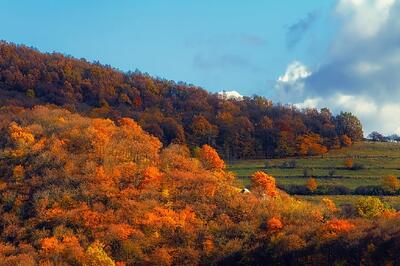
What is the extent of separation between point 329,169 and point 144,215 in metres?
90.0

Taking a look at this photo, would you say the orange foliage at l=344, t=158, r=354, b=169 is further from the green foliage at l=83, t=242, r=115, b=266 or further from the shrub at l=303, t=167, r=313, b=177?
the green foliage at l=83, t=242, r=115, b=266

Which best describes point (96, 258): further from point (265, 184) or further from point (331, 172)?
point (331, 172)

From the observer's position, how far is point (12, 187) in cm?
11069

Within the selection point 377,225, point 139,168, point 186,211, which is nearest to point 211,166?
point 139,168

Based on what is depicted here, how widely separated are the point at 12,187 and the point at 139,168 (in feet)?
80.3

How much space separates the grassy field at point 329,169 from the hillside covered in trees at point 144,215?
38.5m

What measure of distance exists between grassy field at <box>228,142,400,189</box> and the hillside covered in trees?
38463 mm

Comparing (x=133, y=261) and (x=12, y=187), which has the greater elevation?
(x=12, y=187)

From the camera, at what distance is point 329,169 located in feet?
588

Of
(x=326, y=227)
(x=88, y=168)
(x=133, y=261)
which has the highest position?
(x=88, y=168)

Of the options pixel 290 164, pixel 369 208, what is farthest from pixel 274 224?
pixel 290 164

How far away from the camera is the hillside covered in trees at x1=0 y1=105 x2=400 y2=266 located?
292 feet

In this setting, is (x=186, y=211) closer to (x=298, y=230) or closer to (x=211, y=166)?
(x=298, y=230)

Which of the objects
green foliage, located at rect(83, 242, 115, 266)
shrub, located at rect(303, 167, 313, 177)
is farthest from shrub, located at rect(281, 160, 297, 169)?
green foliage, located at rect(83, 242, 115, 266)
